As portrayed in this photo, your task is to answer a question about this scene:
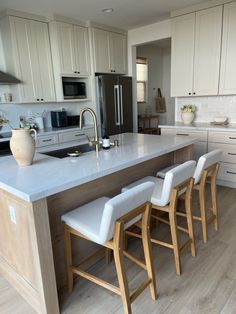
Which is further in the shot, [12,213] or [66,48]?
[66,48]

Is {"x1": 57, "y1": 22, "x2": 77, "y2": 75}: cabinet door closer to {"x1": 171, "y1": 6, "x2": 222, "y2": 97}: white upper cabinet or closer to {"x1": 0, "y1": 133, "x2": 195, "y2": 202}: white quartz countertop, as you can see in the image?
{"x1": 171, "y1": 6, "x2": 222, "y2": 97}: white upper cabinet

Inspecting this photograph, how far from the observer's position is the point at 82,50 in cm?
412

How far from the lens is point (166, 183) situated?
5.41 ft

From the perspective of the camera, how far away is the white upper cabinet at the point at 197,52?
346 centimetres

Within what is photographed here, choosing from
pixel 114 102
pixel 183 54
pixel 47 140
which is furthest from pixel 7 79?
pixel 183 54

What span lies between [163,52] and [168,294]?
6.60 meters

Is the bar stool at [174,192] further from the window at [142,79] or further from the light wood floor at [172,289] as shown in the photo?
the window at [142,79]

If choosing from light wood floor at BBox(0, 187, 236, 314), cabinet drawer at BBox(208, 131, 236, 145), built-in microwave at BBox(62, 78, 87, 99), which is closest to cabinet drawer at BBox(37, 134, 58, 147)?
built-in microwave at BBox(62, 78, 87, 99)

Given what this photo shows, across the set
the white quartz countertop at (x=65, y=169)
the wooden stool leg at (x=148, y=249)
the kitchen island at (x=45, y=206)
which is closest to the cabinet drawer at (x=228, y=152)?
the white quartz countertop at (x=65, y=169)

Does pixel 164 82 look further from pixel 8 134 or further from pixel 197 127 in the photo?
pixel 8 134

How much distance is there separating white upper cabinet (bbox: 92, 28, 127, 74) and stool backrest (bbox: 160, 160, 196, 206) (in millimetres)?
3207

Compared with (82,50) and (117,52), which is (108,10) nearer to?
(82,50)

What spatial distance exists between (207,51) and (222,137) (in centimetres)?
134

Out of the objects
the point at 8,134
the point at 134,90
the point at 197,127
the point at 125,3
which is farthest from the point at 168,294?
the point at 134,90
